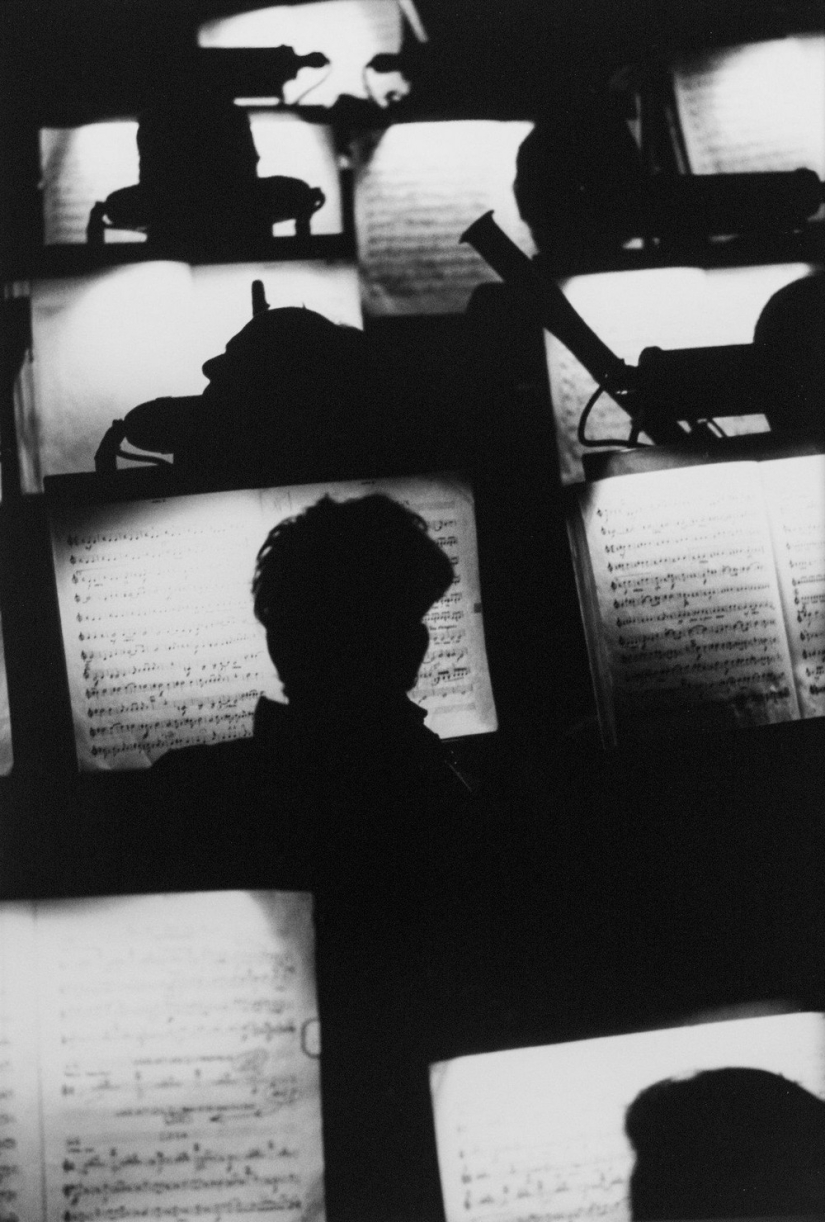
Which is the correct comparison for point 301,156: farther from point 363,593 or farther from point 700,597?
point 700,597

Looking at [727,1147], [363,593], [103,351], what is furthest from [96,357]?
[727,1147]

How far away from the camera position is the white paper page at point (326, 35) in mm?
2277

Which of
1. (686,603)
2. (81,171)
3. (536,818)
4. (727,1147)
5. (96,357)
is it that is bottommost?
(727,1147)

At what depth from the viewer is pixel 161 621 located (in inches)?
60.3

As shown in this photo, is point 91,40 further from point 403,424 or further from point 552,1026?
point 552,1026

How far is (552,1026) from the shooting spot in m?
1.58

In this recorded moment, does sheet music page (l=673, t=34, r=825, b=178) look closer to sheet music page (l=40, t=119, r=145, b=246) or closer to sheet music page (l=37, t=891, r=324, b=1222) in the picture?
sheet music page (l=40, t=119, r=145, b=246)

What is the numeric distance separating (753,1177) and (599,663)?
2.89 ft

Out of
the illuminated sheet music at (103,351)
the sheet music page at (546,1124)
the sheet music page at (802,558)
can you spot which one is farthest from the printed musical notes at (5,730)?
the sheet music page at (802,558)

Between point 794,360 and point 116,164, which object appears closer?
point 794,360

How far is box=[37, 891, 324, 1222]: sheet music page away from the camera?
144cm

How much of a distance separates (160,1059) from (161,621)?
70cm

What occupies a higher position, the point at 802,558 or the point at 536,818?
the point at 802,558

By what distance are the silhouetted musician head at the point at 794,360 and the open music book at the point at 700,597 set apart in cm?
16
